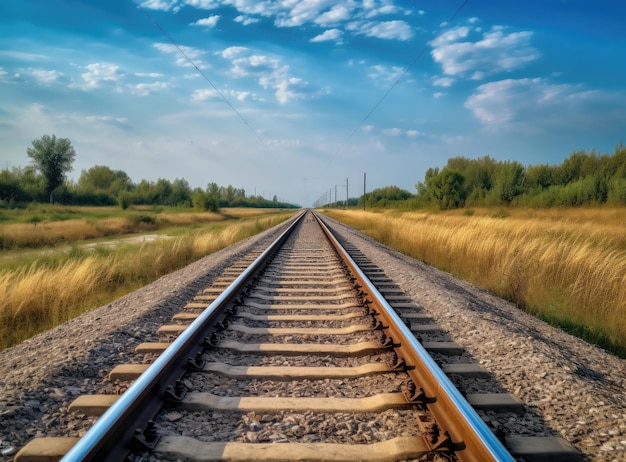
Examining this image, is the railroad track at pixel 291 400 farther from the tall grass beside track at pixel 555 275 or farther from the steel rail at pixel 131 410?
the tall grass beside track at pixel 555 275

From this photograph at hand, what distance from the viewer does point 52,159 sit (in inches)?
2539

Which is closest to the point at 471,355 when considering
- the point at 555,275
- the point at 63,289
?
the point at 555,275

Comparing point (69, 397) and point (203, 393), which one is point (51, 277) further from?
point (203, 393)

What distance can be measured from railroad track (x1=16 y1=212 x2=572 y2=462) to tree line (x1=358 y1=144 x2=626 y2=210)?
28.2 meters

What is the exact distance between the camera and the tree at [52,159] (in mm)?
63781

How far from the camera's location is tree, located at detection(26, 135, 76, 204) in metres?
63.8

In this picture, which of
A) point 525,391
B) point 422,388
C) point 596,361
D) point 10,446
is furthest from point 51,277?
point 596,361

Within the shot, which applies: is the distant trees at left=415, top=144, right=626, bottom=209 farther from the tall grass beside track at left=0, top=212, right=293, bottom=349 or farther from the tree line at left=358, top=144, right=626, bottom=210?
the tall grass beside track at left=0, top=212, right=293, bottom=349

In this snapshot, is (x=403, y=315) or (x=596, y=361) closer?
(x=596, y=361)

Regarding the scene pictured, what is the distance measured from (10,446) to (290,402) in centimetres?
152

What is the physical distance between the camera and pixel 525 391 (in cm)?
291

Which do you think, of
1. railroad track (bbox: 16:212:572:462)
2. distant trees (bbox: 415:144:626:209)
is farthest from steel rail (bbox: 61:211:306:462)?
distant trees (bbox: 415:144:626:209)

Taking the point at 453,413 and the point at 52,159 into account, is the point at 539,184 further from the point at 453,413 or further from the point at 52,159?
the point at 52,159

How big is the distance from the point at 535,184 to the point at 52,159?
6909 cm
